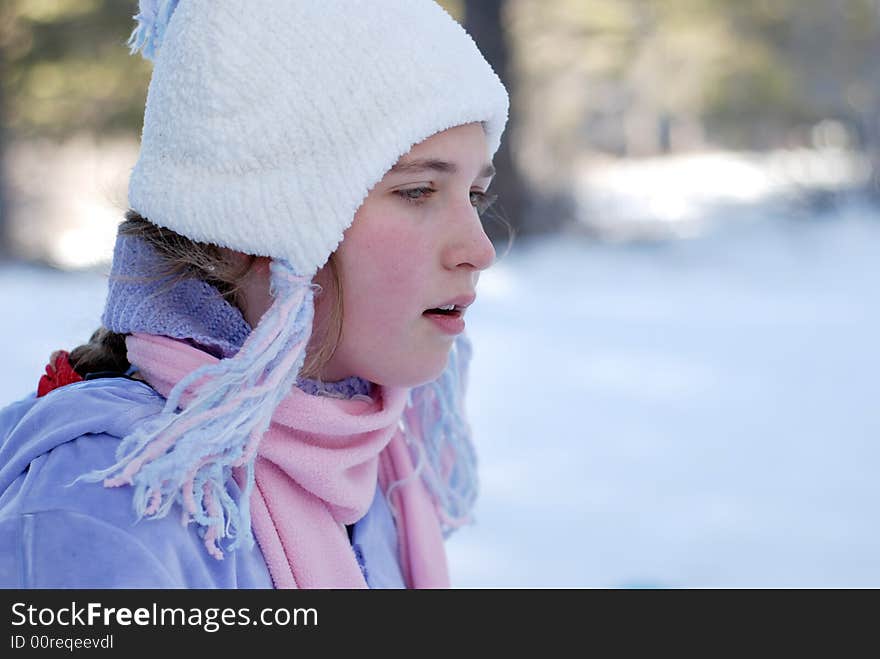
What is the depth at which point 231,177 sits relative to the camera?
136 cm

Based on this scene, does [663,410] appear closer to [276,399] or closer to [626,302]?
[626,302]

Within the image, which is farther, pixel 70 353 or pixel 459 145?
pixel 70 353

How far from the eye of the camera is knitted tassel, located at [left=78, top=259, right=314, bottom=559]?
4.09ft

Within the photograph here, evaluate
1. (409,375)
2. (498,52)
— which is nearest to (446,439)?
(409,375)

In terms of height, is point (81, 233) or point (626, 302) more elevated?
point (81, 233)

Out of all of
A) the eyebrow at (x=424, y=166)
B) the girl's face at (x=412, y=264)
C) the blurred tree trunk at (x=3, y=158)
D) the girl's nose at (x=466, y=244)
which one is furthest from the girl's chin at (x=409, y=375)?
the blurred tree trunk at (x=3, y=158)

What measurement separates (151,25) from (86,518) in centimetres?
75

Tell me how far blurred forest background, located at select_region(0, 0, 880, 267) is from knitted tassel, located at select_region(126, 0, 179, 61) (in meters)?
7.42

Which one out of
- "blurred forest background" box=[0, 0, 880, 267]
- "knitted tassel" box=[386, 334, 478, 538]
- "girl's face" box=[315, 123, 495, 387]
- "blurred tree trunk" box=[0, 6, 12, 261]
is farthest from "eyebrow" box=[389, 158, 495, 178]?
"blurred tree trunk" box=[0, 6, 12, 261]

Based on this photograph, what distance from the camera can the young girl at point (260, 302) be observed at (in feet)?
4.14

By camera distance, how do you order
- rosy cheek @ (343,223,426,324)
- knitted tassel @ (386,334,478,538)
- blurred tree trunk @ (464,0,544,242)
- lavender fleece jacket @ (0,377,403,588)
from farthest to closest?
1. blurred tree trunk @ (464,0,544,242)
2. knitted tassel @ (386,334,478,538)
3. rosy cheek @ (343,223,426,324)
4. lavender fleece jacket @ (0,377,403,588)

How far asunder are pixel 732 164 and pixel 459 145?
1646 cm

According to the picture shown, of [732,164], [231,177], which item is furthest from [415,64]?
[732,164]

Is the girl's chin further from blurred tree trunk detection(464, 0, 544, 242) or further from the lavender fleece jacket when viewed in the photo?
blurred tree trunk detection(464, 0, 544, 242)
